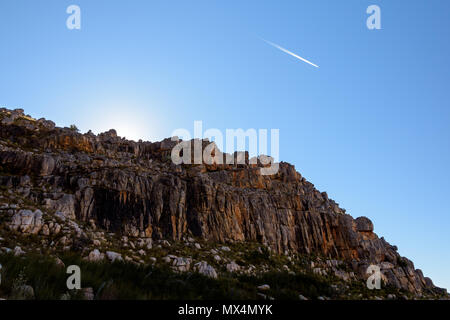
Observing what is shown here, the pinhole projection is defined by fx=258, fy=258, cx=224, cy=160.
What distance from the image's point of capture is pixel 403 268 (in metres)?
35.9

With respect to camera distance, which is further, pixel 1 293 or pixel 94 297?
pixel 94 297

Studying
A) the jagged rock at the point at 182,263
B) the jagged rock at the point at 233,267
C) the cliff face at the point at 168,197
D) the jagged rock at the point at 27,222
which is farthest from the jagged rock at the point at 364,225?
the jagged rock at the point at 27,222

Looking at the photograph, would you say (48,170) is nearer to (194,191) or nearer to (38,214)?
(38,214)

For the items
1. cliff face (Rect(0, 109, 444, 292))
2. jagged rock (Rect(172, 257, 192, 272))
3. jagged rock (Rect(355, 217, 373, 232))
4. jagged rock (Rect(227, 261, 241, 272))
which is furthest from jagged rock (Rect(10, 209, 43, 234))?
jagged rock (Rect(355, 217, 373, 232))

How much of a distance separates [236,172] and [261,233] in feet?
37.1

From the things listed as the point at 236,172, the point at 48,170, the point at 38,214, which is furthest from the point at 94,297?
the point at 236,172

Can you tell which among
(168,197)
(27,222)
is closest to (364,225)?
(168,197)

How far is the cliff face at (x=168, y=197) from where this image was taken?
23875mm

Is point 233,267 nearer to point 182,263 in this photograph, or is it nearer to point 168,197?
point 182,263

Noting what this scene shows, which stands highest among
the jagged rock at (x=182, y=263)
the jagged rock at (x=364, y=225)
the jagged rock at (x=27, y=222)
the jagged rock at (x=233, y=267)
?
the jagged rock at (x=27, y=222)

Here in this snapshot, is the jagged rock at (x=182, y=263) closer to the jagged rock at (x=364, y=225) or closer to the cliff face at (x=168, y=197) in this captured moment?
the cliff face at (x=168, y=197)

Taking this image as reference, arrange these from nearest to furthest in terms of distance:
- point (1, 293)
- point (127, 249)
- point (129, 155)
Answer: point (1, 293) → point (127, 249) → point (129, 155)

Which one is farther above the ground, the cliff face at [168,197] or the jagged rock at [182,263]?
the cliff face at [168,197]

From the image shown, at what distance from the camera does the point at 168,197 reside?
28078 millimetres
